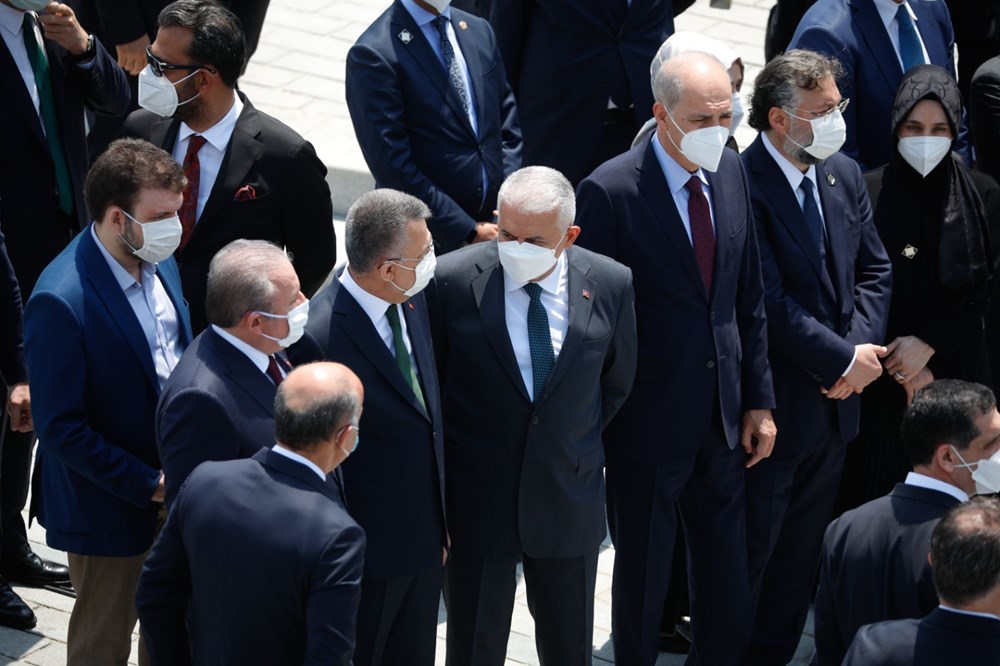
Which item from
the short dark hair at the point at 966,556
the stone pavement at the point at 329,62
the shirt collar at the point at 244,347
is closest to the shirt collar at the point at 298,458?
the shirt collar at the point at 244,347

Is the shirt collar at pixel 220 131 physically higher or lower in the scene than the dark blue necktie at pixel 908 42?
lower

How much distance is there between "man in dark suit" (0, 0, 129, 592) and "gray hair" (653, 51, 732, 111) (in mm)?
2250

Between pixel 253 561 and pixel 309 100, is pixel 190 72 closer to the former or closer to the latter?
pixel 253 561

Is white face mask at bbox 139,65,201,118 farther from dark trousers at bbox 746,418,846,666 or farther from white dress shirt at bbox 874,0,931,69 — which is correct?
white dress shirt at bbox 874,0,931,69

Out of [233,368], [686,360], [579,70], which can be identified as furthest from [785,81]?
[233,368]

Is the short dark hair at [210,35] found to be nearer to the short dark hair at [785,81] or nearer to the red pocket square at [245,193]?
the red pocket square at [245,193]

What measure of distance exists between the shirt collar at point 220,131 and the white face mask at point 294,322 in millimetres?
1317

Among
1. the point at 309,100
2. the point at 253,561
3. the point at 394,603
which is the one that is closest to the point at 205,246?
the point at 394,603

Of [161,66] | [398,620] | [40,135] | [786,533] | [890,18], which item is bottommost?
[786,533]

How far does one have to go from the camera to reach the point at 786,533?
19.2 ft

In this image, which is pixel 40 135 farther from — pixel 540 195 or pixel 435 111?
pixel 540 195

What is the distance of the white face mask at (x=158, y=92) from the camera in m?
5.38

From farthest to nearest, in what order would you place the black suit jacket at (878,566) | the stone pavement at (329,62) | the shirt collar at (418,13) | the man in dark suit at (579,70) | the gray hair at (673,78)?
the stone pavement at (329,62) < the man in dark suit at (579,70) < the shirt collar at (418,13) < the gray hair at (673,78) < the black suit jacket at (878,566)

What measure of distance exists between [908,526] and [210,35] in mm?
3055
